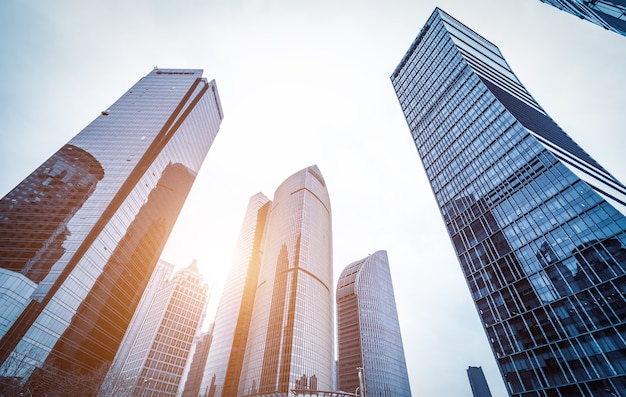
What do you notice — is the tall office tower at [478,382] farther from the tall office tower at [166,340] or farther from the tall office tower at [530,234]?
the tall office tower at [166,340]

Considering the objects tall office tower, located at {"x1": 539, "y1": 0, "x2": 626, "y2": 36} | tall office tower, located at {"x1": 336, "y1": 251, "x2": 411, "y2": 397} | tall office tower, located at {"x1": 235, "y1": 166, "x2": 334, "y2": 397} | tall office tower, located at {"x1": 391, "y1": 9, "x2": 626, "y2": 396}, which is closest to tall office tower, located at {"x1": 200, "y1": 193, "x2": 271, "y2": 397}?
tall office tower, located at {"x1": 235, "y1": 166, "x2": 334, "y2": 397}

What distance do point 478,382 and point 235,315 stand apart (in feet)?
532

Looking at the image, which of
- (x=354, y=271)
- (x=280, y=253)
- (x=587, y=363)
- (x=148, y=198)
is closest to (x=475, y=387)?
(x=354, y=271)

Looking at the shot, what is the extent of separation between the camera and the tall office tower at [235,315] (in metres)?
120

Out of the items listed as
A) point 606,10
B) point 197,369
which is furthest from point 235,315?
point 606,10

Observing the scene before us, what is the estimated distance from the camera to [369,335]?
152 meters

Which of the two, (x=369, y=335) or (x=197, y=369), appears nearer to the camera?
(x=369, y=335)

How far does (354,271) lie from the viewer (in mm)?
188625

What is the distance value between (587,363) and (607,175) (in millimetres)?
53087

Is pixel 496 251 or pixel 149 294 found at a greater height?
pixel 149 294

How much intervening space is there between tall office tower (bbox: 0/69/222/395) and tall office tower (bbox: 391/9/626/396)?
299 feet

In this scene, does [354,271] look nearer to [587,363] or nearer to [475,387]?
[475,387]

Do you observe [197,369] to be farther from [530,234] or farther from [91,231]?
[530,234]

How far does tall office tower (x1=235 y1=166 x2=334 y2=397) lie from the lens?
3915 inches
